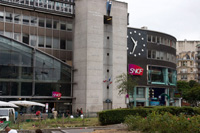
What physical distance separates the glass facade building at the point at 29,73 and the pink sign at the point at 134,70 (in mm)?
14591

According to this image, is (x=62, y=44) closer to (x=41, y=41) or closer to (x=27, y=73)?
(x=41, y=41)

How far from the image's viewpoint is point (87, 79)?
49.6 meters

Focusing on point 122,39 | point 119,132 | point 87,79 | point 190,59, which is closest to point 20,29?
point 87,79

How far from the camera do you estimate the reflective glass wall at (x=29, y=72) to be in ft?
148

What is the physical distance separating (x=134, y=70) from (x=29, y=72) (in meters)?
22.6

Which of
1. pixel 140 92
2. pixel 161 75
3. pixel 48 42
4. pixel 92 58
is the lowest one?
pixel 140 92

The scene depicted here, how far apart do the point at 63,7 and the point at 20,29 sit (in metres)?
7.95

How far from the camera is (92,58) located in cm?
5028

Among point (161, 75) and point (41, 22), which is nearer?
point (41, 22)

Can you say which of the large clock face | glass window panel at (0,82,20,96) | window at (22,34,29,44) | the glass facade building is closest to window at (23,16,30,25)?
window at (22,34,29,44)

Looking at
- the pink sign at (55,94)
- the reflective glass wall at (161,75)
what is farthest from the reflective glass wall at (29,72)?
the reflective glass wall at (161,75)

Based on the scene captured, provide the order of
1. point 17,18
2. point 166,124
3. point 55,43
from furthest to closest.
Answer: point 55,43
point 17,18
point 166,124

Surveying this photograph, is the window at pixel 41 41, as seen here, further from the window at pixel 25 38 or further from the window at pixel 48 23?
the window at pixel 48 23

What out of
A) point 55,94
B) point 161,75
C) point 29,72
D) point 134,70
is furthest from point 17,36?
point 161,75
